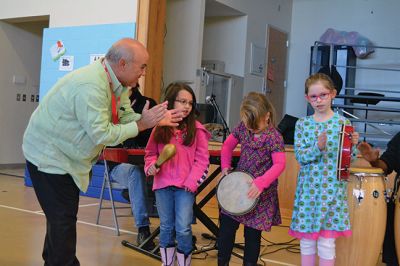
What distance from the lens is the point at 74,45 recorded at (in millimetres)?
5730

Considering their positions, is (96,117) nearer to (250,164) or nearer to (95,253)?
(250,164)

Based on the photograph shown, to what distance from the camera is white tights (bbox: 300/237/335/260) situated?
96.0 inches

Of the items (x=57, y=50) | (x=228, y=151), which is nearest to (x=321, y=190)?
(x=228, y=151)

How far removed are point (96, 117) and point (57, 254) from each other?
0.61 m

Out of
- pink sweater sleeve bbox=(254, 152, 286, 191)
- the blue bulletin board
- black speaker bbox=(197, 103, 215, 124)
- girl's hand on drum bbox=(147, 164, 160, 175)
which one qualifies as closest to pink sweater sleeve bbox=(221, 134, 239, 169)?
pink sweater sleeve bbox=(254, 152, 286, 191)

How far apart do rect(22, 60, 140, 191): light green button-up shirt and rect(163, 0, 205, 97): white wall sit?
4.31 metres

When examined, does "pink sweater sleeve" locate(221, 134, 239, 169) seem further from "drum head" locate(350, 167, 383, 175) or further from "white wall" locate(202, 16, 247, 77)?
"white wall" locate(202, 16, 247, 77)

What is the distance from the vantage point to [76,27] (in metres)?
5.76

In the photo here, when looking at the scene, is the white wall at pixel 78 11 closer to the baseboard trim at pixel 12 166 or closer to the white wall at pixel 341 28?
the baseboard trim at pixel 12 166

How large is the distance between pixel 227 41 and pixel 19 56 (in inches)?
133

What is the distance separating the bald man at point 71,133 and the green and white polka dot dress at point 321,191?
2.95ft

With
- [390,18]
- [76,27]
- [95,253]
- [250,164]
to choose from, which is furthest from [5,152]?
[390,18]

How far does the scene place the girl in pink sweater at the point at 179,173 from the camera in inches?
98.4

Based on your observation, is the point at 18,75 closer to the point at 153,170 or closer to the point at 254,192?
the point at 153,170
